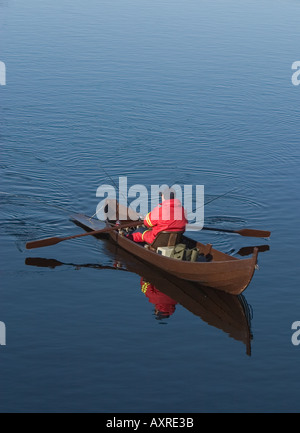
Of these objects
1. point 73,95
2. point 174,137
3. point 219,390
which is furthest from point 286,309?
point 73,95

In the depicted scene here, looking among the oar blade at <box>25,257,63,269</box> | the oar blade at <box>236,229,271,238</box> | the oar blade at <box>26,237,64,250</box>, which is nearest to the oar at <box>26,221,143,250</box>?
the oar blade at <box>26,237,64,250</box>

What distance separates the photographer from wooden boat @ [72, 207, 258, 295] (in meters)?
17.6

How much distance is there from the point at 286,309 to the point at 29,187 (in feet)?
31.0

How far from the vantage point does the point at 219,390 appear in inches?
570

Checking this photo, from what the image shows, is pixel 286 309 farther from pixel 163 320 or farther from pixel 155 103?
pixel 155 103

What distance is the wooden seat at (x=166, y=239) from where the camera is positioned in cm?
1902

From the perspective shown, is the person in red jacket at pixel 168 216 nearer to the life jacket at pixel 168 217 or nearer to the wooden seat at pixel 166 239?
the life jacket at pixel 168 217

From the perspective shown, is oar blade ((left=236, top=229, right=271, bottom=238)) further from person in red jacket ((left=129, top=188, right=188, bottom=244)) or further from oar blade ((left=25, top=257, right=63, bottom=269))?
oar blade ((left=25, top=257, right=63, bottom=269))

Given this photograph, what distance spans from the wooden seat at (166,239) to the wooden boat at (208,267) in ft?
0.95

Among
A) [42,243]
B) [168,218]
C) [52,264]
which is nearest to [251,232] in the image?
[168,218]

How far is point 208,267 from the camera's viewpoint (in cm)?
1805

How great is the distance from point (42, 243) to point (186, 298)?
378cm

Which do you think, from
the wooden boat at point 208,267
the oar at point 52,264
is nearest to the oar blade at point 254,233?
the wooden boat at point 208,267

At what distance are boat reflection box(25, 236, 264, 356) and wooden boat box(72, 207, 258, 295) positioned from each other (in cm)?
16
